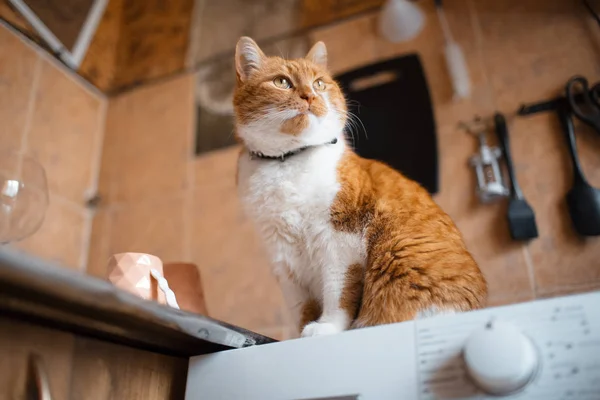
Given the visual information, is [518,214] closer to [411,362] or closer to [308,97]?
[308,97]

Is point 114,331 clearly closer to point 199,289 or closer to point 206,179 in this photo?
point 199,289

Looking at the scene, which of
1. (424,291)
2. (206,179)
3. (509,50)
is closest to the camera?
(424,291)

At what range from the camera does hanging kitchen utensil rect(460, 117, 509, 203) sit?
4.78 ft

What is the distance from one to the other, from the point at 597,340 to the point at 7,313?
2.48 ft

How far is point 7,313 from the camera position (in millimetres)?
671

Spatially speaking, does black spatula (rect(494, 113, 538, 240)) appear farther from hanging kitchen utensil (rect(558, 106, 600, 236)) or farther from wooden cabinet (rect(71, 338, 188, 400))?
wooden cabinet (rect(71, 338, 188, 400))

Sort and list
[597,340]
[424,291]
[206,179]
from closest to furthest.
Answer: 1. [597,340]
2. [424,291]
3. [206,179]

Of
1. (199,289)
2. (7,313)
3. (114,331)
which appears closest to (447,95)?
(199,289)

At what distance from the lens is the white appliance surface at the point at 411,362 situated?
2.03ft

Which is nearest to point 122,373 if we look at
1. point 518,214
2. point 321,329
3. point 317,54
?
point 321,329

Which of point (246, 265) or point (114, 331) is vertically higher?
point (246, 265)

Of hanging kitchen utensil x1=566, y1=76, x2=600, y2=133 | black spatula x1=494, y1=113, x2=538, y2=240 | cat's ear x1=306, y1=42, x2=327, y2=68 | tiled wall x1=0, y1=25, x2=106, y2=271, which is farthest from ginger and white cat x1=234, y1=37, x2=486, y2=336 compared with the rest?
tiled wall x1=0, y1=25, x2=106, y2=271

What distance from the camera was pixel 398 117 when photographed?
5.53 feet

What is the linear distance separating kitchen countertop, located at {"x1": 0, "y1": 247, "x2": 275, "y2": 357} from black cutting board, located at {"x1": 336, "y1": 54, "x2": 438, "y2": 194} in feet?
2.94
